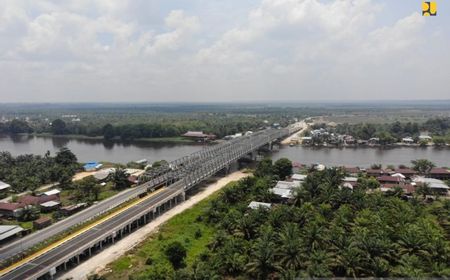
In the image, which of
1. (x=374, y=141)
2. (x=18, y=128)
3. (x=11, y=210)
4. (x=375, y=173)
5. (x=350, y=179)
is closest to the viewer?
(x=11, y=210)

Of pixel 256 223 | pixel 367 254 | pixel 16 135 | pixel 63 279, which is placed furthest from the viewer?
pixel 16 135

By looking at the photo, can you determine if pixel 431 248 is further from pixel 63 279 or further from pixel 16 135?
pixel 16 135

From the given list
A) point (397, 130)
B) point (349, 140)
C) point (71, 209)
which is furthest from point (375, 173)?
point (397, 130)

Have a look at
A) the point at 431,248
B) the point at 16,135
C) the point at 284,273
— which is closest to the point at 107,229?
the point at 284,273

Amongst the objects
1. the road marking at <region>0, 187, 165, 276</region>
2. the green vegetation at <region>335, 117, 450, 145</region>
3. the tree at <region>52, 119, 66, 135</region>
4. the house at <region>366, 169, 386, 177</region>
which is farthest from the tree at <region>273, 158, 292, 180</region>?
the tree at <region>52, 119, 66, 135</region>

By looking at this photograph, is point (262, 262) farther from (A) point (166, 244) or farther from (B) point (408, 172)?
(B) point (408, 172)

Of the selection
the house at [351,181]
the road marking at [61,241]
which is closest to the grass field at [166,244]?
the road marking at [61,241]
